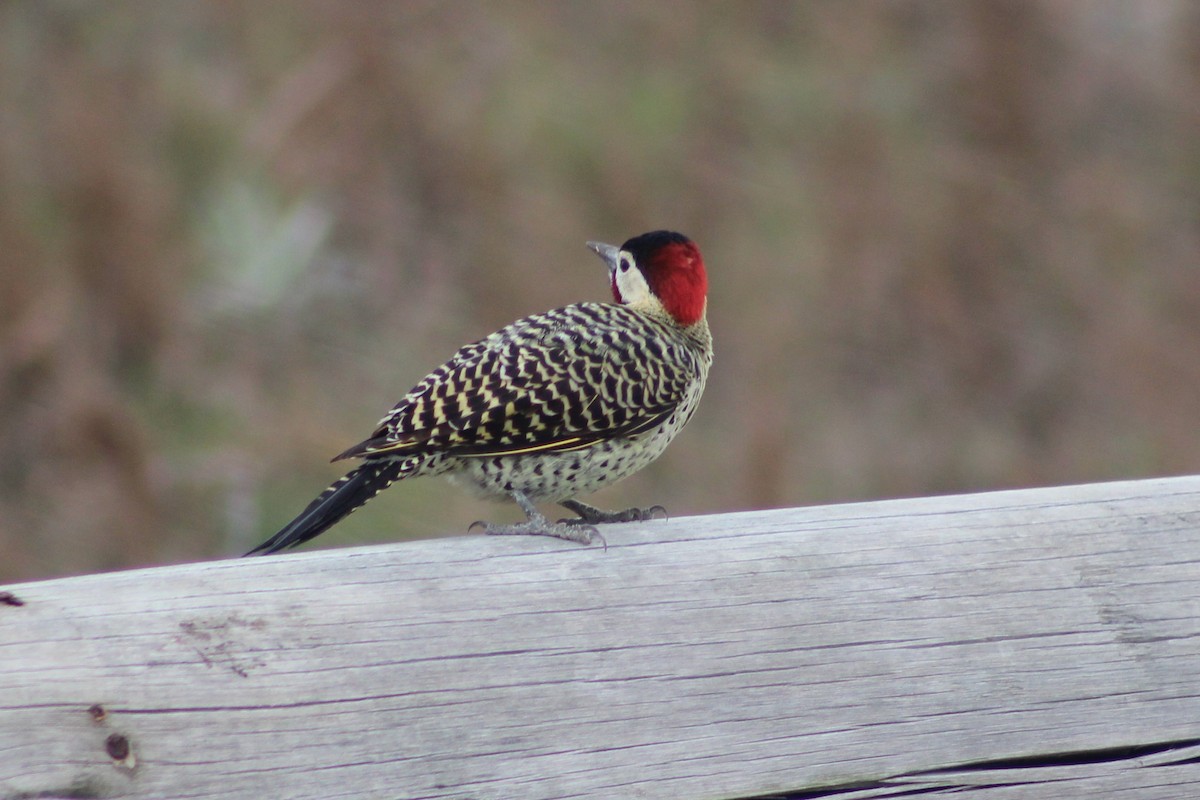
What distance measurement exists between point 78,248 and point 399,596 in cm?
468

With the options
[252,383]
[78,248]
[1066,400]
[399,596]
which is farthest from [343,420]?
[399,596]

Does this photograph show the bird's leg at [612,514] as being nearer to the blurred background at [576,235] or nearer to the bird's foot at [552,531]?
the bird's foot at [552,531]

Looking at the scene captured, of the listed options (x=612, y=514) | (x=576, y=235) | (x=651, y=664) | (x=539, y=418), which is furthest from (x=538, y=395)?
(x=576, y=235)

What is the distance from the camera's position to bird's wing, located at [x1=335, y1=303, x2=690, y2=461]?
2764 millimetres

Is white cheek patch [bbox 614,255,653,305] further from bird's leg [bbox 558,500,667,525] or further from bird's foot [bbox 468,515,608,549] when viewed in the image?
bird's foot [bbox 468,515,608,549]

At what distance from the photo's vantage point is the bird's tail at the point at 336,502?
2518 millimetres

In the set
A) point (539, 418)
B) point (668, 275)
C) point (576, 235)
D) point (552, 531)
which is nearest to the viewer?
point (552, 531)

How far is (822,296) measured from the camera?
725 centimetres

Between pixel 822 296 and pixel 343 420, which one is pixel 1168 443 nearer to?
pixel 822 296

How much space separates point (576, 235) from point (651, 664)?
5462 millimetres

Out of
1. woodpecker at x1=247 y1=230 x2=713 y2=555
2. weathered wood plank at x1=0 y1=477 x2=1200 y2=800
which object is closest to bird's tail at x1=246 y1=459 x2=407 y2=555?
woodpecker at x1=247 y1=230 x2=713 y2=555

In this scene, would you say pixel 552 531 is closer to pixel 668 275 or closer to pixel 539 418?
pixel 539 418

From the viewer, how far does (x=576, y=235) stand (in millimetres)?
7418

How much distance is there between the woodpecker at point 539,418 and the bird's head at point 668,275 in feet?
0.40
